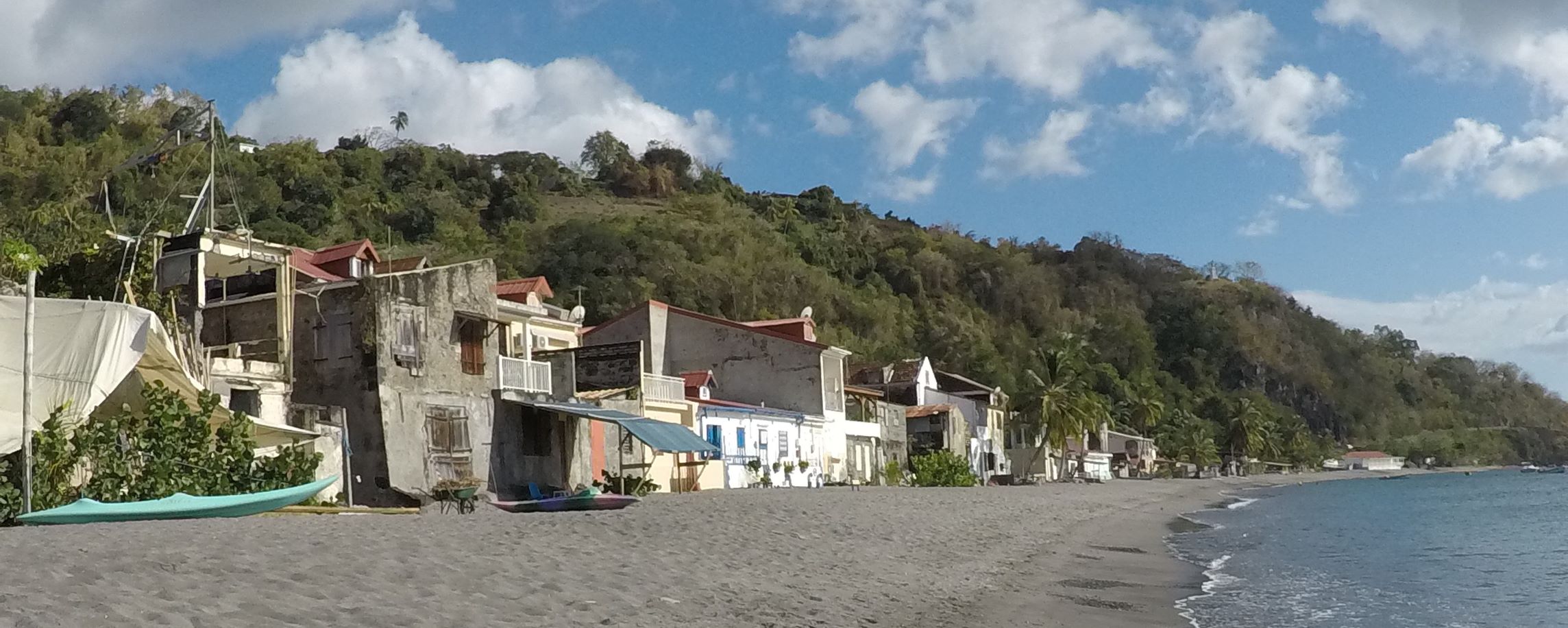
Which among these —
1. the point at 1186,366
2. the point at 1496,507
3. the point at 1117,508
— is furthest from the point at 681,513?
the point at 1186,366

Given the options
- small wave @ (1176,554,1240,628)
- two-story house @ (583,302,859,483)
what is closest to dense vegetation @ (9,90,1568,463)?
two-story house @ (583,302,859,483)

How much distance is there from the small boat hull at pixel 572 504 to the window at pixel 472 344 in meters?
4.80

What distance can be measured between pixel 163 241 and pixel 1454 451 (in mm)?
171319

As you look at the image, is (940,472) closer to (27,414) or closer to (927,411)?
(927,411)

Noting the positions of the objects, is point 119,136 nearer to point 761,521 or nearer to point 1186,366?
point 761,521

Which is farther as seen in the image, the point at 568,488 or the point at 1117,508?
the point at 1117,508

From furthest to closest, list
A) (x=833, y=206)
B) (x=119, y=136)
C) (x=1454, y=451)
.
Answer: (x=1454, y=451) → (x=833, y=206) → (x=119, y=136)

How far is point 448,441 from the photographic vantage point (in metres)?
27.3

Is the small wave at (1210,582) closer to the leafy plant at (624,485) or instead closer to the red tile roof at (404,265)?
the leafy plant at (624,485)

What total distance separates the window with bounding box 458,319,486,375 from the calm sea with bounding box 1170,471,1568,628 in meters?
15.2

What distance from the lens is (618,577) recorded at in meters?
14.2

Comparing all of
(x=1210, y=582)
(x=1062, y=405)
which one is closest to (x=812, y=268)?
(x=1062, y=405)

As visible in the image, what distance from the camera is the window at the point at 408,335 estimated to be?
86.7ft

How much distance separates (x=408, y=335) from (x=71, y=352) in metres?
8.86
